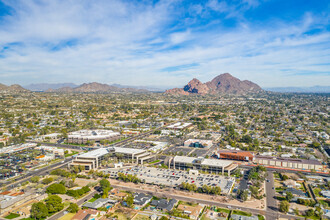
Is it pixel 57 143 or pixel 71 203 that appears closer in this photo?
pixel 71 203

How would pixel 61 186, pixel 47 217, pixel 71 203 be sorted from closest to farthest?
pixel 47 217 < pixel 71 203 < pixel 61 186

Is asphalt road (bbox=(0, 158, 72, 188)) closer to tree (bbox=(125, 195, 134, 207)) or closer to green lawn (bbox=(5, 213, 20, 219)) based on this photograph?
green lawn (bbox=(5, 213, 20, 219))

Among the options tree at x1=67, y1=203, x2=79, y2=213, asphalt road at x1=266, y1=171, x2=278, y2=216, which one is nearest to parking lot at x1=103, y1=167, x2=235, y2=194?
asphalt road at x1=266, y1=171, x2=278, y2=216

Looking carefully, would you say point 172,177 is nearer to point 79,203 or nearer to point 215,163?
point 215,163

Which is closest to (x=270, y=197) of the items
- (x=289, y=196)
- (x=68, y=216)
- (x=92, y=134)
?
(x=289, y=196)

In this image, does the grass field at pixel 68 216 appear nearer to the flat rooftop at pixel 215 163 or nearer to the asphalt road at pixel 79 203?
the asphalt road at pixel 79 203

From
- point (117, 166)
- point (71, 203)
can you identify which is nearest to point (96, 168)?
point (117, 166)

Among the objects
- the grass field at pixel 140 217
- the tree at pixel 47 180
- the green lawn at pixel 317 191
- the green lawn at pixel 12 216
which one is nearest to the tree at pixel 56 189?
the tree at pixel 47 180

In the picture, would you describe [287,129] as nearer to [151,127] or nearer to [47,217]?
[151,127]

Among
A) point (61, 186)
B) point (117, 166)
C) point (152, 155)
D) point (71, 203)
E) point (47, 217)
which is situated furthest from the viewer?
point (152, 155)
